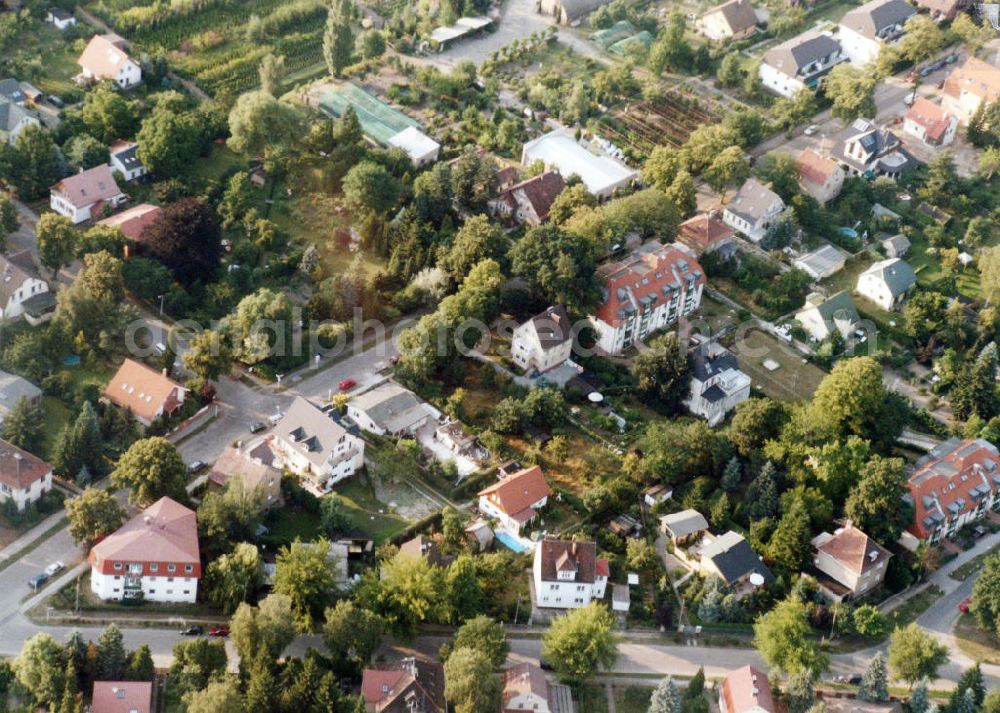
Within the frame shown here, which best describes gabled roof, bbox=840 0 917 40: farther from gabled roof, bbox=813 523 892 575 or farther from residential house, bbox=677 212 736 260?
gabled roof, bbox=813 523 892 575

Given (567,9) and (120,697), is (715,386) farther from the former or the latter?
(567,9)

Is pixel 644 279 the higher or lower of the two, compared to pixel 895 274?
higher

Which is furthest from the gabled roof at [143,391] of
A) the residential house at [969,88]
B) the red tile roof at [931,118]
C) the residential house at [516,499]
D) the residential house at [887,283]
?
the residential house at [969,88]

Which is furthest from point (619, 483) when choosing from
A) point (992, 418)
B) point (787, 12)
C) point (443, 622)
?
point (787, 12)

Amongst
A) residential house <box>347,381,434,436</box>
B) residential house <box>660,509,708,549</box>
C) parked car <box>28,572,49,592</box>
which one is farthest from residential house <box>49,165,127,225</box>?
residential house <box>660,509,708,549</box>

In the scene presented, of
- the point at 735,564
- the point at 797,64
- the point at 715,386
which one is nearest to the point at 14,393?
the point at 715,386
